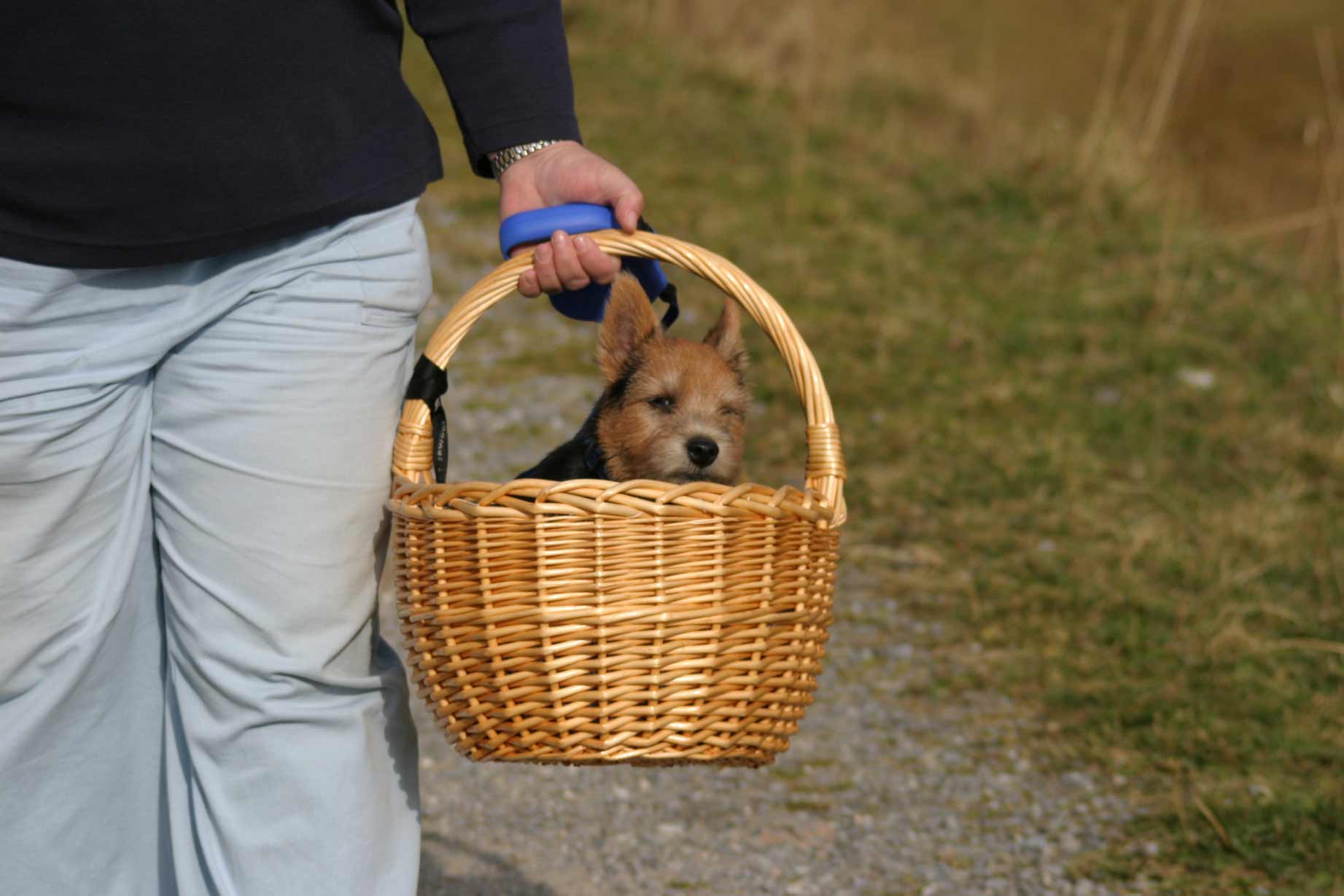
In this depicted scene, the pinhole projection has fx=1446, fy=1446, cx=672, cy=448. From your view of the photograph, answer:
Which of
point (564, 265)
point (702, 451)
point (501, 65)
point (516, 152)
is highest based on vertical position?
point (501, 65)

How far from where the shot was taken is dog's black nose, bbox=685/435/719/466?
2.86 metres

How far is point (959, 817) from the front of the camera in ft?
13.8

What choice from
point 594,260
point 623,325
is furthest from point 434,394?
point 623,325

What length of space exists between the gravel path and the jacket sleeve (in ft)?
6.68

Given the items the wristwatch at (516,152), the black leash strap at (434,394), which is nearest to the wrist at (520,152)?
the wristwatch at (516,152)

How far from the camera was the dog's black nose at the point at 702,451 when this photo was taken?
2859 millimetres

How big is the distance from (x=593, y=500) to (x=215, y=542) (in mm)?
592

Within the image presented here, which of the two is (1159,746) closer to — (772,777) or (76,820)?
(772,777)

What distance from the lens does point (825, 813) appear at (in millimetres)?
4199

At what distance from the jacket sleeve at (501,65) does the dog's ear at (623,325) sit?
444mm

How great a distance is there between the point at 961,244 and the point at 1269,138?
3.59 m

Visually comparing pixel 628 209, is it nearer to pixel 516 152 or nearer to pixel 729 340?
pixel 516 152

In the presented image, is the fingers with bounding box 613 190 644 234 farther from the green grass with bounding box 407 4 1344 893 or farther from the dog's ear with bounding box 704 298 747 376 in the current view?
the green grass with bounding box 407 4 1344 893

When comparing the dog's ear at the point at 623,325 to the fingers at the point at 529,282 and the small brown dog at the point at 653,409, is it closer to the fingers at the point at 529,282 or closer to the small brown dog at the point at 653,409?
the small brown dog at the point at 653,409
